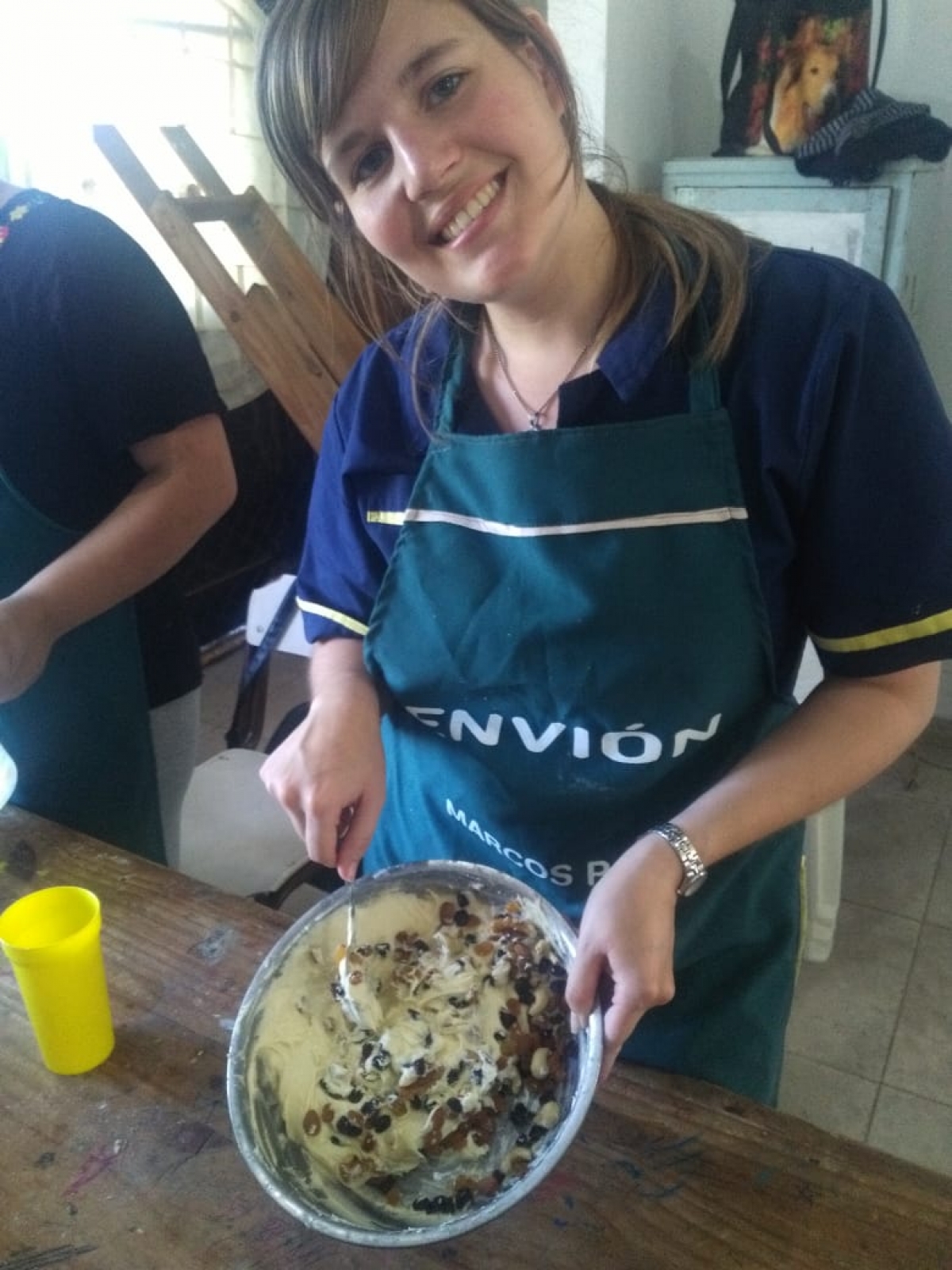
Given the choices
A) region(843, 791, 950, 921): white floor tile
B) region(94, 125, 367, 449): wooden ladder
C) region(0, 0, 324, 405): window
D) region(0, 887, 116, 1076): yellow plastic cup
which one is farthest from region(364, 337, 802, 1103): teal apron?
region(0, 0, 324, 405): window

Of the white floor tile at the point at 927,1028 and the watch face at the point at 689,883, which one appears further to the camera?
the white floor tile at the point at 927,1028

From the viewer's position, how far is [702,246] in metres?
0.81

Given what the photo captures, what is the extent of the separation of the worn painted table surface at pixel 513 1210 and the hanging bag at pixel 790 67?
1863 mm

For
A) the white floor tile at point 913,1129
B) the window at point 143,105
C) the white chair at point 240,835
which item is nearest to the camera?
the white chair at point 240,835

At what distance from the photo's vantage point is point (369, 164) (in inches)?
30.3

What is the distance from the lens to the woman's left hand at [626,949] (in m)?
0.65

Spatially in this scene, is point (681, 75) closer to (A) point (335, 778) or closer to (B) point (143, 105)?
(B) point (143, 105)

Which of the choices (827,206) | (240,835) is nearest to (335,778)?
(240,835)

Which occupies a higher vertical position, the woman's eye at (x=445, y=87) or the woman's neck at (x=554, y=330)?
the woman's eye at (x=445, y=87)

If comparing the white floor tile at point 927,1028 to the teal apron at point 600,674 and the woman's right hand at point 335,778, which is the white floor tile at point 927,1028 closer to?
the teal apron at point 600,674

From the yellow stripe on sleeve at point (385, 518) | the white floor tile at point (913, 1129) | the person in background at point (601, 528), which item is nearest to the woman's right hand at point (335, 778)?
the person in background at point (601, 528)

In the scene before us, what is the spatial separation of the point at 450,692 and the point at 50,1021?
0.42 m

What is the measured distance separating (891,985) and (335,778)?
1.61 meters

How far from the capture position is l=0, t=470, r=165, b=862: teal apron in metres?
1.14
